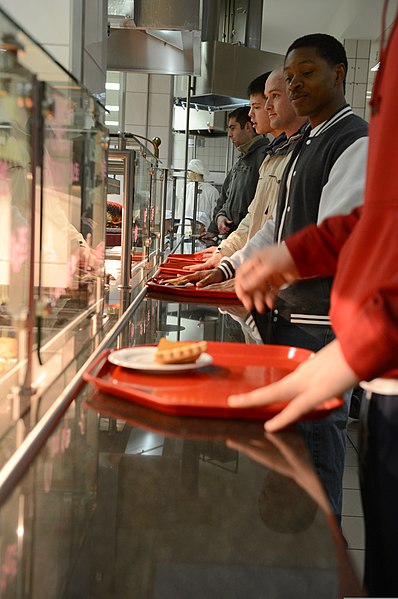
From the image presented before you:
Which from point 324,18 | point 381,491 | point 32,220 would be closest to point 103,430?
point 32,220

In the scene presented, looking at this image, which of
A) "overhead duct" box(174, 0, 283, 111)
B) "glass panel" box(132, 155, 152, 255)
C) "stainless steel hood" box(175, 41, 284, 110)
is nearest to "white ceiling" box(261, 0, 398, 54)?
"overhead duct" box(174, 0, 283, 111)

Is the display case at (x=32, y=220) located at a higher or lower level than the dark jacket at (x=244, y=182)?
lower

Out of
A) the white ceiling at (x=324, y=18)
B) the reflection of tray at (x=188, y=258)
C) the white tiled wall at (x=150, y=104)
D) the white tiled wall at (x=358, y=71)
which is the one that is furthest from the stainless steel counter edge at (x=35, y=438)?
the white tiled wall at (x=358, y=71)

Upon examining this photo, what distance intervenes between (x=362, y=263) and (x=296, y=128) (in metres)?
2.35

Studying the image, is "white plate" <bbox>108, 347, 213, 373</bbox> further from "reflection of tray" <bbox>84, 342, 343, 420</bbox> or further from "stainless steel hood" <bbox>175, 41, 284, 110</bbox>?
"stainless steel hood" <bbox>175, 41, 284, 110</bbox>

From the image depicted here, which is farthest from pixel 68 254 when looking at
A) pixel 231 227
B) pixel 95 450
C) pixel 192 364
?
pixel 231 227

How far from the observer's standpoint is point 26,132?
3.24ft

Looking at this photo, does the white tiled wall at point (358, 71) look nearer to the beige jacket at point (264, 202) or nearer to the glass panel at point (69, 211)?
the beige jacket at point (264, 202)

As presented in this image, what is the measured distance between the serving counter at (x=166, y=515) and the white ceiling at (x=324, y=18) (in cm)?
822

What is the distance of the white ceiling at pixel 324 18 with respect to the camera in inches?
341

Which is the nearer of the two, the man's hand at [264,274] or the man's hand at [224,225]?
the man's hand at [264,274]

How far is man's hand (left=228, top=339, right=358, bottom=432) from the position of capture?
2.61ft

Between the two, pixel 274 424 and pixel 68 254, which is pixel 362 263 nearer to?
pixel 274 424

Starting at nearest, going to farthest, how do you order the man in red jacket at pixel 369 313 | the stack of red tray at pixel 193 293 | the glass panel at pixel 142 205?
the man in red jacket at pixel 369 313 → the stack of red tray at pixel 193 293 → the glass panel at pixel 142 205
